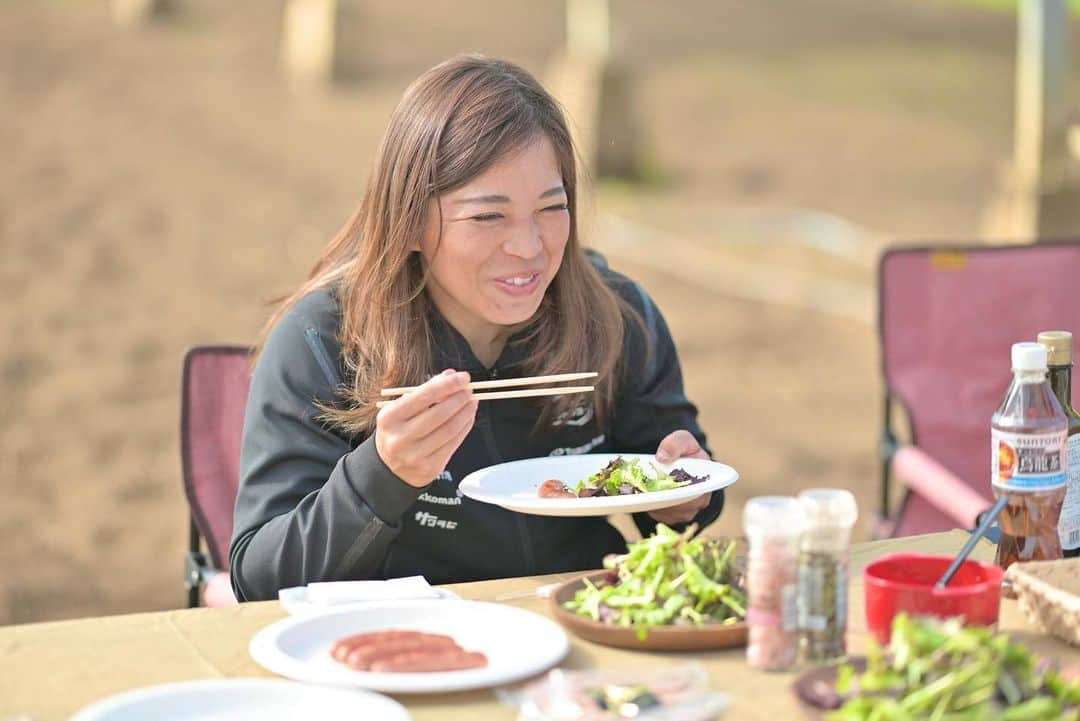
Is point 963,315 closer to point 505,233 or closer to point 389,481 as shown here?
point 505,233

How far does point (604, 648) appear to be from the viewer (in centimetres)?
214

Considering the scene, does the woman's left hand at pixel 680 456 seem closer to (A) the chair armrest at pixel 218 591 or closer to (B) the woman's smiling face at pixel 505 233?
(B) the woman's smiling face at pixel 505 233

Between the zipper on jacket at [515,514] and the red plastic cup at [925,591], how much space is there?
0.84 metres

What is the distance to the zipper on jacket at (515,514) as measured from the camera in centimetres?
287

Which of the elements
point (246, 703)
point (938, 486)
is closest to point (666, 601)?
point (246, 703)

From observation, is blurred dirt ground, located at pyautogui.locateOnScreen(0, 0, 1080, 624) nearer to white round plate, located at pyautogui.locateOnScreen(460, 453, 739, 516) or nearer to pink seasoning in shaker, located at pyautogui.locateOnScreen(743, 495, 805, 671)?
white round plate, located at pyautogui.locateOnScreen(460, 453, 739, 516)

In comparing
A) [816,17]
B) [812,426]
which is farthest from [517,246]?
[816,17]

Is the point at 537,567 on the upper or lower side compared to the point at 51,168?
lower

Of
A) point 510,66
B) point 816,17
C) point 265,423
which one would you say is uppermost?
point 816,17

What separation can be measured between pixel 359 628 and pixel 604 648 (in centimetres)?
32

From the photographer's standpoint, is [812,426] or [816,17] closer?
[812,426]

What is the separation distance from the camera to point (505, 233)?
8.95 feet

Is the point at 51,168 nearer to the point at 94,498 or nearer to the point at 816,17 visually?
the point at 94,498

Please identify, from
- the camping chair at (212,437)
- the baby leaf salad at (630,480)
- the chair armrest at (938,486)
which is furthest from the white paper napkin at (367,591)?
the chair armrest at (938,486)
